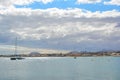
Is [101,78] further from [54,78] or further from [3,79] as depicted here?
[3,79]

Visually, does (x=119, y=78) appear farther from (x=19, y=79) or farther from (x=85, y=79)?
(x=19, y=79)

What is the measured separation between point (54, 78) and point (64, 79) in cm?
354

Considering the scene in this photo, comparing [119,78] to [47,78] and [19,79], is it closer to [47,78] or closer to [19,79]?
[47,78]

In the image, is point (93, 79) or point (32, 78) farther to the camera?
point (32, 78)

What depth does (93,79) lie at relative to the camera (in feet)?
310

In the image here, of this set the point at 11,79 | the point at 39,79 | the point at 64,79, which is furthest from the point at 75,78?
the point at 11,79

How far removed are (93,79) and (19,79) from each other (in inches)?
820

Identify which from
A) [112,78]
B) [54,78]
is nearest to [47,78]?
[54,78]

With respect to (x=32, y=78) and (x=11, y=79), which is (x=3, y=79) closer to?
(x=11, y=79)

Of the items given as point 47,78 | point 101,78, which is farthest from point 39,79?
point 101,78

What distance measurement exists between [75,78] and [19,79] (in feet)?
52.5

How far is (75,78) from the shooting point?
3910 inches

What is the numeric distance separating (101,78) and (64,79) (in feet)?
35.2

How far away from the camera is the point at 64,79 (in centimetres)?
9656
